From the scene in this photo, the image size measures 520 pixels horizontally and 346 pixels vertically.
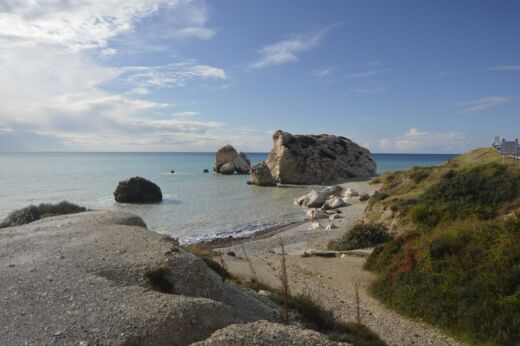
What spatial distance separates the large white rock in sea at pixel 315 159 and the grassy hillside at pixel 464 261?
48795mm

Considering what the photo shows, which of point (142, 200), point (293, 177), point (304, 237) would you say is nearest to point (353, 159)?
point (293, 177)

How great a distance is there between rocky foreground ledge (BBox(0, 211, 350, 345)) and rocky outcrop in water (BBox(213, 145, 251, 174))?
76.6 m

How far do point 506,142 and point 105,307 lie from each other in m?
24.0

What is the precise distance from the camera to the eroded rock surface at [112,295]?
6.25 metres

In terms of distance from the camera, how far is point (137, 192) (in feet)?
147

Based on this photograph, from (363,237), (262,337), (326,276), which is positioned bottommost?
(326,276)

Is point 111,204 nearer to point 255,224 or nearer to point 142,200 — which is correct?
point 142,200

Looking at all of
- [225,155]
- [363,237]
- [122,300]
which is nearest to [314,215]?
[363,237]

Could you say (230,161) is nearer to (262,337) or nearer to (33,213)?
(33,213)

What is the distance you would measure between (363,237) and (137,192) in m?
30.1

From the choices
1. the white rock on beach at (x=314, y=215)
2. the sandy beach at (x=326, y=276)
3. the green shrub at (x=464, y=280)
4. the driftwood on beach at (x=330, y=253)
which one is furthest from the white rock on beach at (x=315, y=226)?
the green shrub at (x=464, y=280)

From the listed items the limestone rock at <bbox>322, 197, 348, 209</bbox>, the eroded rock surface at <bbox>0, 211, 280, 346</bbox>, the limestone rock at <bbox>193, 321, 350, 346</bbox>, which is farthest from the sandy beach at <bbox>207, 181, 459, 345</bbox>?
the limestone rock at <bbox>322, 197, 348, 209</bbox>

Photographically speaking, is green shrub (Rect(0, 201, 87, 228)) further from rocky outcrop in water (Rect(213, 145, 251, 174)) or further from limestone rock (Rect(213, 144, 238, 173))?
limestone rock (Rect(213, 144, 238, 173))

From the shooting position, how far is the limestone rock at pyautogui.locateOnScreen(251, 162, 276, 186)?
6456 cm
